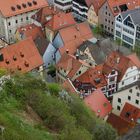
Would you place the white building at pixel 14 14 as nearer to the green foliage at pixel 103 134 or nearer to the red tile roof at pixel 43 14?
the red tile roof at pixel 43 14

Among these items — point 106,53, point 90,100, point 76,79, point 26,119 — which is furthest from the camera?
point 106,53

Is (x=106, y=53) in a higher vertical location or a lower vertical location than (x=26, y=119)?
lower

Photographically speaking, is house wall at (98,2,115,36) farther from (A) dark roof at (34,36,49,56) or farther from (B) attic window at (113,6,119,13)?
(A) dark roof at (34,36,49,56)

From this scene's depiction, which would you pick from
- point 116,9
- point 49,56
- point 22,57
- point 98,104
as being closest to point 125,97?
point 98,104

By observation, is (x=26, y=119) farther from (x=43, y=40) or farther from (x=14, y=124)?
(x=43, y=40)

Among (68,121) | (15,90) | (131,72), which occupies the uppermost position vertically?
(15,90)

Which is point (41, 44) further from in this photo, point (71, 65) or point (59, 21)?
point (71, 65)

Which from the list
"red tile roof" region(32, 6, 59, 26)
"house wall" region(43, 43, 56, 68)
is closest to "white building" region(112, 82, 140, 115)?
"house wall" region(43, 43, 56, 68)

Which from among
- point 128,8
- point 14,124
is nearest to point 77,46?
point 128,8
